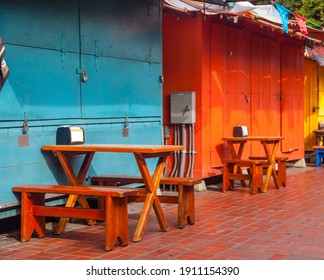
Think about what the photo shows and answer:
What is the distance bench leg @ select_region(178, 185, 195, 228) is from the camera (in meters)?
7.07

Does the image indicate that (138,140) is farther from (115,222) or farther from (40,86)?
(115,222)

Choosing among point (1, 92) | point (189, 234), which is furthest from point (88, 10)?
point (189, 234)

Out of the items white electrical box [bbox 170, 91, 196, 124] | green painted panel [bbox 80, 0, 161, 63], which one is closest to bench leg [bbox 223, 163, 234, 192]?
white electrical box [bbox 170, 91, 196, 124]

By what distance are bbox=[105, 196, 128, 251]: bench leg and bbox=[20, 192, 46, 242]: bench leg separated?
98cm

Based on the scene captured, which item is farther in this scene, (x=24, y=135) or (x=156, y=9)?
(x=156, y=9)

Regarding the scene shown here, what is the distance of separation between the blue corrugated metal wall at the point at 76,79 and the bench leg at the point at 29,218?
155 mm

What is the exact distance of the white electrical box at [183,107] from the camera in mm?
10133

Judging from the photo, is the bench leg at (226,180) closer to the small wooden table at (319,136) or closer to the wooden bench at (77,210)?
the wooden bench at (77,210)

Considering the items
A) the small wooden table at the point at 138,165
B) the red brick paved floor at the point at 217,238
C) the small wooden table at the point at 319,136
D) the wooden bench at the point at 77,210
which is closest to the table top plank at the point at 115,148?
the small wooden table at the point at 138,165

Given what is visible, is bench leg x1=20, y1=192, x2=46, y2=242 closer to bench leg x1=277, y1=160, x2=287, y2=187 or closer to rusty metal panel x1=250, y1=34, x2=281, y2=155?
bench leg x1=277, y1=160, x2=287, y2=187

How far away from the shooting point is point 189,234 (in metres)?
6.76

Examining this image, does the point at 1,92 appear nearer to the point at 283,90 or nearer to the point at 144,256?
the point at 144,256

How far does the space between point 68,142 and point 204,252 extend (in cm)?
214

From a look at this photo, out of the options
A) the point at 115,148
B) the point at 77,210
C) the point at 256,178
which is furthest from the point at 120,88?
the point at 256,178
